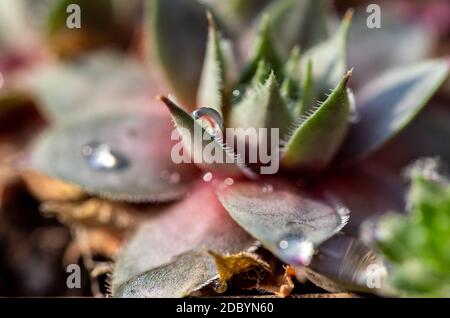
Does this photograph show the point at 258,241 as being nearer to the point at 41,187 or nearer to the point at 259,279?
the point at 259,279

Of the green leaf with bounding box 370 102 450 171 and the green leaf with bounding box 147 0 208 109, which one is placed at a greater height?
the green leaf with bounding box 147 0 208 109

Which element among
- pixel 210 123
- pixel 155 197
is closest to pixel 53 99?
pixel 155 197

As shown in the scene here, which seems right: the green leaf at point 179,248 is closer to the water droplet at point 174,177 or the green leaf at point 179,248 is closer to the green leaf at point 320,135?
the water droplet at point 174,177

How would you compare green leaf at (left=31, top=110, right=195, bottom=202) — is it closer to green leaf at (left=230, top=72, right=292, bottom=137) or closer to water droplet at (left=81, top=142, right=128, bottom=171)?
water droplet at (left=81, top=142, right=128, bottom=171)

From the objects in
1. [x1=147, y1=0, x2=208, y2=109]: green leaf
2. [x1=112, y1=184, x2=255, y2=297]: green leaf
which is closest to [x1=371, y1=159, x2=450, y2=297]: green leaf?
[x1=112, y1=184, x2=255, y2=297]: green leaf

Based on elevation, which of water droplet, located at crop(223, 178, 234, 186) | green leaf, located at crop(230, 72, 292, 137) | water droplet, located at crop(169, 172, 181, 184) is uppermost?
green leaf, located at crop(230, 72, 292, 137)
